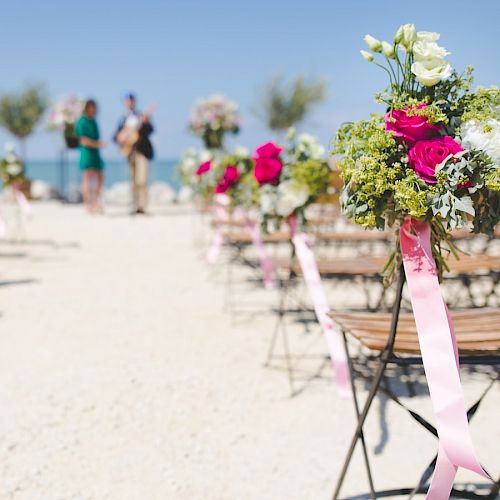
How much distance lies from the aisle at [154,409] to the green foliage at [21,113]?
70.7ft

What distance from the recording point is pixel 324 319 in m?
3.33

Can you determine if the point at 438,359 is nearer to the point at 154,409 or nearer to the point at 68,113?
the point at 154,409

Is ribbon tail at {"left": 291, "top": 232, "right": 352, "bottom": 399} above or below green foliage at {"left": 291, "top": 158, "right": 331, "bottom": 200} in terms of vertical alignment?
below

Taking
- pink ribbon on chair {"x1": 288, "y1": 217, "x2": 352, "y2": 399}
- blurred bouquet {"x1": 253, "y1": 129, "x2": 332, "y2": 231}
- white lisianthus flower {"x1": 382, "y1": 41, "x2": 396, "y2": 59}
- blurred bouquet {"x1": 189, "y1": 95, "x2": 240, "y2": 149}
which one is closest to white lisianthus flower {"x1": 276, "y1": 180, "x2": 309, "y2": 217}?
blurred bouquet {"x1": 253, "y1": 129, "x2": 332, "y2": 231}

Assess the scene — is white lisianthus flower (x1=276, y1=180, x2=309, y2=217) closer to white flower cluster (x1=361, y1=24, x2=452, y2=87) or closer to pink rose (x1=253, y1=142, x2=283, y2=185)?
pink rose (x1=253, y1=142, x2=283, y2=185)

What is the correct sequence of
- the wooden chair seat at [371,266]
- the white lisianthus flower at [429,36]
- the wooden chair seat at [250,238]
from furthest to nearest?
the wooden chair seat at [250,238] < the wooden chair seat at [371,266] < the white lisianthus flower at [429,36]

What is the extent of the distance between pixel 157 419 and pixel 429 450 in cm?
129

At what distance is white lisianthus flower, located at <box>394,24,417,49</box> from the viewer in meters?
1.89

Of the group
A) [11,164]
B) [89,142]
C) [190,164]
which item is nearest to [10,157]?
[11,164]

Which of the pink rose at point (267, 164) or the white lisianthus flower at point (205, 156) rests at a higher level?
the white lisianthus flower at point (205, 156)

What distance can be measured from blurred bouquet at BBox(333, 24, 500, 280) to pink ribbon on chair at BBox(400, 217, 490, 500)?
103 mm

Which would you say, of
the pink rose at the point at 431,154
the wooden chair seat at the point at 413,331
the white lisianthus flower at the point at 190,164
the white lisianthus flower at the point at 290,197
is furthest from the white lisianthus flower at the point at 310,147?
the white lisianthus flower at the point at 190,164

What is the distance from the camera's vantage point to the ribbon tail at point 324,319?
319cm

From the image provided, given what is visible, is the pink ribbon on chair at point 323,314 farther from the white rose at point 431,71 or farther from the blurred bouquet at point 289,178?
the white rose at point 431,71
